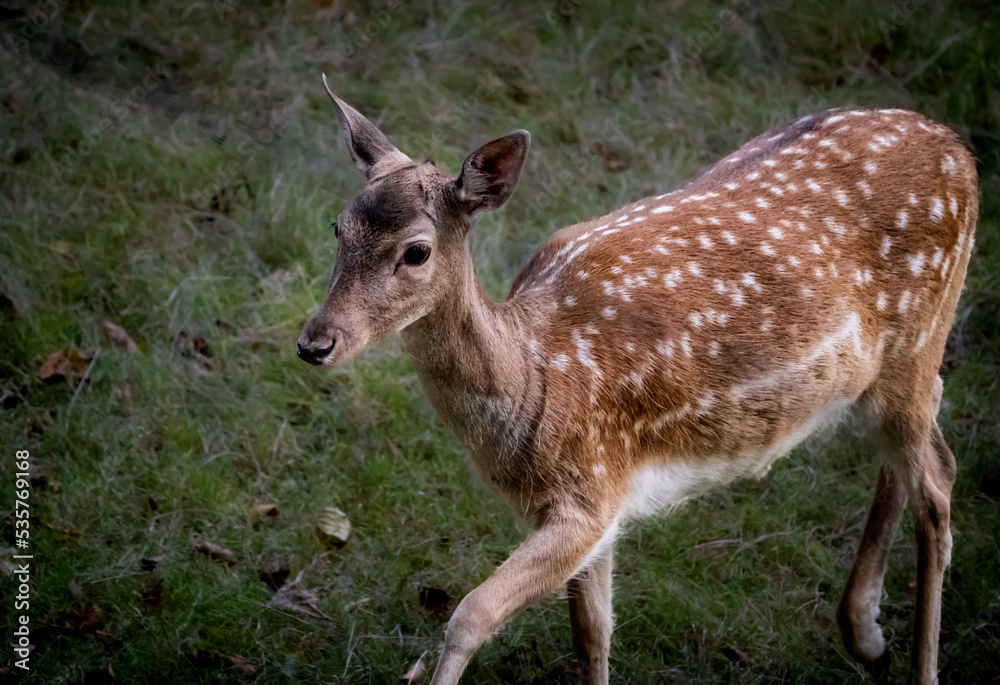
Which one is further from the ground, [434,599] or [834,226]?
[834,226]

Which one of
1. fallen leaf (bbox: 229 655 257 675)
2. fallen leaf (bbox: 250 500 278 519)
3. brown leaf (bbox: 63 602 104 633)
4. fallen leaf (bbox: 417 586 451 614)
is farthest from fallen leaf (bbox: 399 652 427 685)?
brown leaf (bbox: 63 602 104 633)

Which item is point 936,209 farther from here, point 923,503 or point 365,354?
point 365,354

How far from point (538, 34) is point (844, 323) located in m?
4.17

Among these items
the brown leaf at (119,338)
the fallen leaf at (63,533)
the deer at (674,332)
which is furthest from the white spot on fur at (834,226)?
the brown leaf at (119,338)

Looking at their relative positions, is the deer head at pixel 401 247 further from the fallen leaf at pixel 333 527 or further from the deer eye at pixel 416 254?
the fallen leaf at pixel 333 527

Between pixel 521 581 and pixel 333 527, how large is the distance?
1.55 m

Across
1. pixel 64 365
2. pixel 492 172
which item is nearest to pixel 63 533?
pixel 64 365

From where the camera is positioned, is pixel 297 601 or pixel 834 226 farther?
pixel 297 601

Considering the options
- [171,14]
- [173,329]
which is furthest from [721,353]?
[171,14]

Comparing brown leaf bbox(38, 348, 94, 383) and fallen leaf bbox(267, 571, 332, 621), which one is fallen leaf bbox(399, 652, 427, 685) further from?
brown leaf bbox(38, 348, 94, 383)

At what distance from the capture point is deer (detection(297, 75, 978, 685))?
3246 millimetres

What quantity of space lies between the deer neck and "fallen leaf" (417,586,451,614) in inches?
40.8

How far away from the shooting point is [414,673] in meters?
3.95

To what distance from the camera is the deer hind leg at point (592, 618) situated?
372cm
